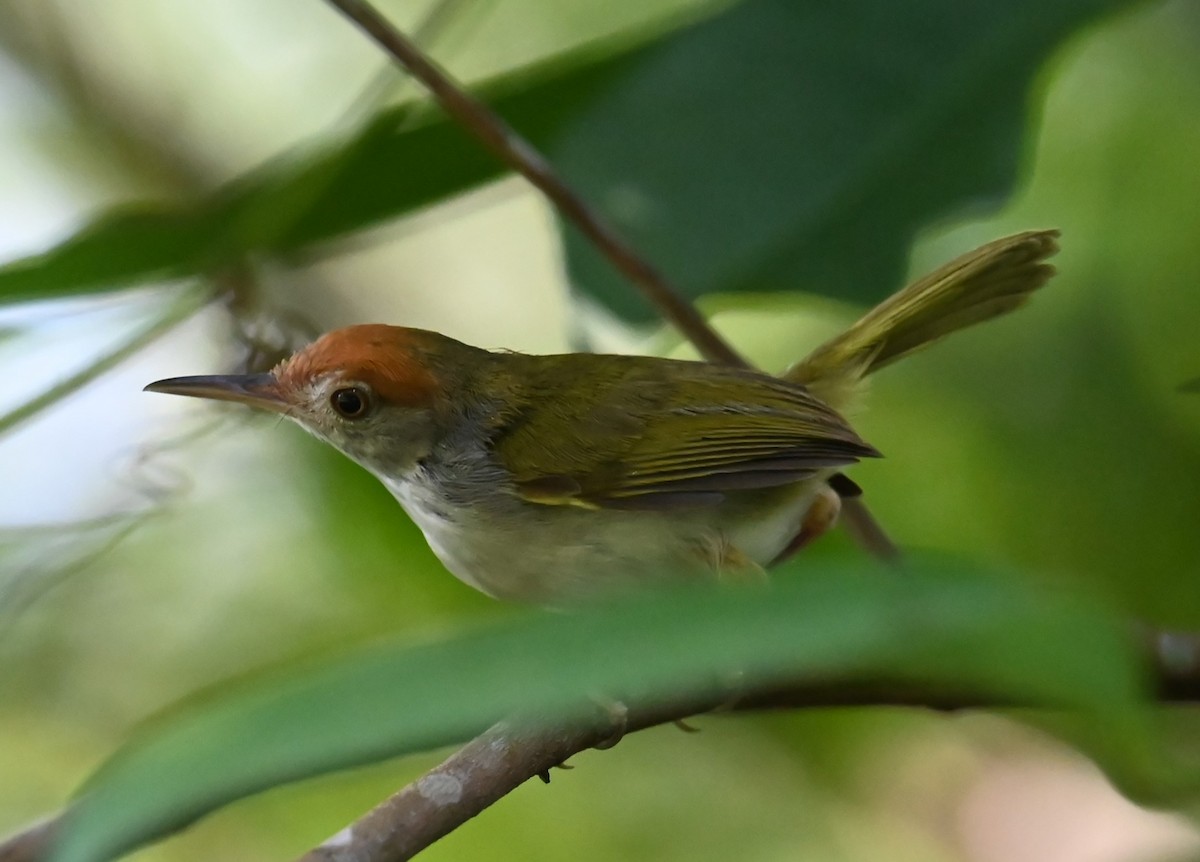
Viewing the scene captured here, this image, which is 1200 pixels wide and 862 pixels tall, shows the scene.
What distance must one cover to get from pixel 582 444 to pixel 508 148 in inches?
20.0

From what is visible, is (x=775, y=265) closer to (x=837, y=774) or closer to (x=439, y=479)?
(x=439, y=479)

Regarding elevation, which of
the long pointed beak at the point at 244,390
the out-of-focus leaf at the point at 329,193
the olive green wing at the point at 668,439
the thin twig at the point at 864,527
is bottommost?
the thin twig at the point at 864,527

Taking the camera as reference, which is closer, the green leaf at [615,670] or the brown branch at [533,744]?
the green leaf at [615,670]

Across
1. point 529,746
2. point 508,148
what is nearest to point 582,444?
point 508,148

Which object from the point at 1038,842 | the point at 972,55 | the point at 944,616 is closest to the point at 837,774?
the point at 1038,842

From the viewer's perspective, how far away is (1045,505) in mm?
2701

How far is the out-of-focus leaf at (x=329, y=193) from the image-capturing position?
2.17m

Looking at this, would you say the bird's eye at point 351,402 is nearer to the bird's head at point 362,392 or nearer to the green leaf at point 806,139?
the bird's head at point 362,392

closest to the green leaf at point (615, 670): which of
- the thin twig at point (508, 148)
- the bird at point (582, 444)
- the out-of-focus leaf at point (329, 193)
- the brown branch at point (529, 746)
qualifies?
the brown branch at point (529, 746)

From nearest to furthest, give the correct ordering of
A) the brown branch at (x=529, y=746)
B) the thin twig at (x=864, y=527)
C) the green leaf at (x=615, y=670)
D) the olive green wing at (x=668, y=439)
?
1. the green leaf at (x=615, y=670)
2. the brown branch at (x=529, y=746)
3. the olive green wing at (x=668, y=439)
4. the thin twig at (x=864, y=527)

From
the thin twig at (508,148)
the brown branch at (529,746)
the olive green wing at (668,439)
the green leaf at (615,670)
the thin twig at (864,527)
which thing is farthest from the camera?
the thin twig at (864,527)

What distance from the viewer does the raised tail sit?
2.43m

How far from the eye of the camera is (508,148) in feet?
6.86

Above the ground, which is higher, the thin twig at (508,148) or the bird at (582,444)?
the thin twig at (508,148)
